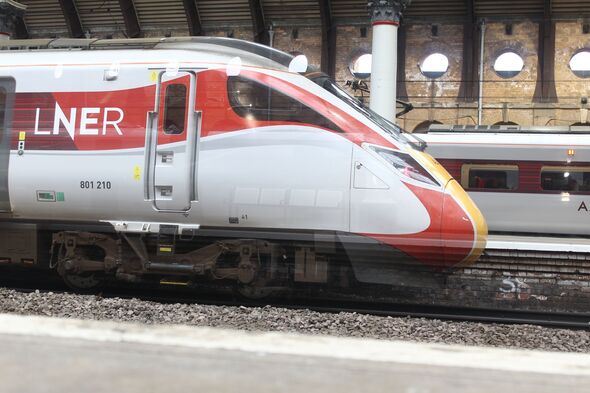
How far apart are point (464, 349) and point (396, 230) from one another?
2.05 metres

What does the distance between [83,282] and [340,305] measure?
3327mm

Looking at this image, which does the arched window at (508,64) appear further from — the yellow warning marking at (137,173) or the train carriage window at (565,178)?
the yellow warning marking at (137,173)

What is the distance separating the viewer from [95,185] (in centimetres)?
682

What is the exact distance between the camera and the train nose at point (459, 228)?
631 cm

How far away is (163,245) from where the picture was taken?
6.93 metres

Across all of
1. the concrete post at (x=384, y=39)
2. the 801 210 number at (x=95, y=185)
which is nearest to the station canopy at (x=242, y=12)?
the concrete post at (x=384, y=39)

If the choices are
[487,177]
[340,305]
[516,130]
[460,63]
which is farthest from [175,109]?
[460,63]

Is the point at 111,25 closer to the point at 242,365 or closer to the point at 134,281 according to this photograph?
the point at 134,281

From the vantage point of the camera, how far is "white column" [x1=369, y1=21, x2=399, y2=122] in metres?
16.6

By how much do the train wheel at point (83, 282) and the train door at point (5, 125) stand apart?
125 cm

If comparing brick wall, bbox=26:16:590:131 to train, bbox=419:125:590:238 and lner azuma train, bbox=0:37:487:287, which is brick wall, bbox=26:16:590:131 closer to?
train, bbox=419:125:590:238

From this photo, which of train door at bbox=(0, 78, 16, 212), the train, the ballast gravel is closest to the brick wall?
the train

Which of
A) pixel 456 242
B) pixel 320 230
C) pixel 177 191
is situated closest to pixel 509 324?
pixel 456 242

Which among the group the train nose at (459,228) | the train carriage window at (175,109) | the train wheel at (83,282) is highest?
the train carriage window at (175,109)
